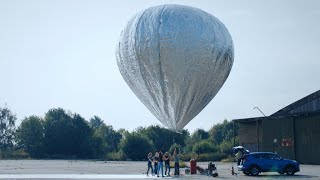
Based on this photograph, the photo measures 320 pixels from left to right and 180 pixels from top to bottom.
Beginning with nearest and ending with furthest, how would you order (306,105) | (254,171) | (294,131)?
(254,171)
(294,131)
(306,105)

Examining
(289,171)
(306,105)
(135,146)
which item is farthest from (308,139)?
(135,146)

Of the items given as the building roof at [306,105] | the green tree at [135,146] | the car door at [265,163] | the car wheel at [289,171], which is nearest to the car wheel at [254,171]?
the car door at [265,163]

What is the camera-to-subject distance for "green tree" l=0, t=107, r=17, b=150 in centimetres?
12834

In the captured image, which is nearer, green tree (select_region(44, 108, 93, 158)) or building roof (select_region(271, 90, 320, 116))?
building roof (select_region(271, 90, 320, 116))

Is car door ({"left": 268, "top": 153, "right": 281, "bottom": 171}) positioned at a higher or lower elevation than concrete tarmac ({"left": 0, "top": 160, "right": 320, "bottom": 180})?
higher

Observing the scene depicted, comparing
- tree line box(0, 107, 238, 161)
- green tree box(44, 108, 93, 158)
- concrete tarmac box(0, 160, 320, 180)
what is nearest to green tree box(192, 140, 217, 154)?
tree line box(0, 107, 238, 161)

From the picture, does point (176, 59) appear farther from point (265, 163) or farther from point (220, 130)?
point (220, 130)

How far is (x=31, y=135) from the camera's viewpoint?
359ft

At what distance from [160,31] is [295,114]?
26.0m

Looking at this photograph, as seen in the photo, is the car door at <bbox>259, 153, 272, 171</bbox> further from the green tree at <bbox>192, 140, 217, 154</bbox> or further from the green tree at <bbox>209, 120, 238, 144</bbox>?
the green tree at <bbox>209, 120, 238, 144</bbox>

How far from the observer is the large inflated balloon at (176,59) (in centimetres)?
3288

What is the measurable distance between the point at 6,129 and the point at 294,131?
93.1 metres

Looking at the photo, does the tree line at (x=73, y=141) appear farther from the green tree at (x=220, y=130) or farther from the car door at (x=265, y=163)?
the car door at (x=265, y=163)

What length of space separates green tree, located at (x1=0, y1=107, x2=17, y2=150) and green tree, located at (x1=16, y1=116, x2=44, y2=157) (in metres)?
12.9
